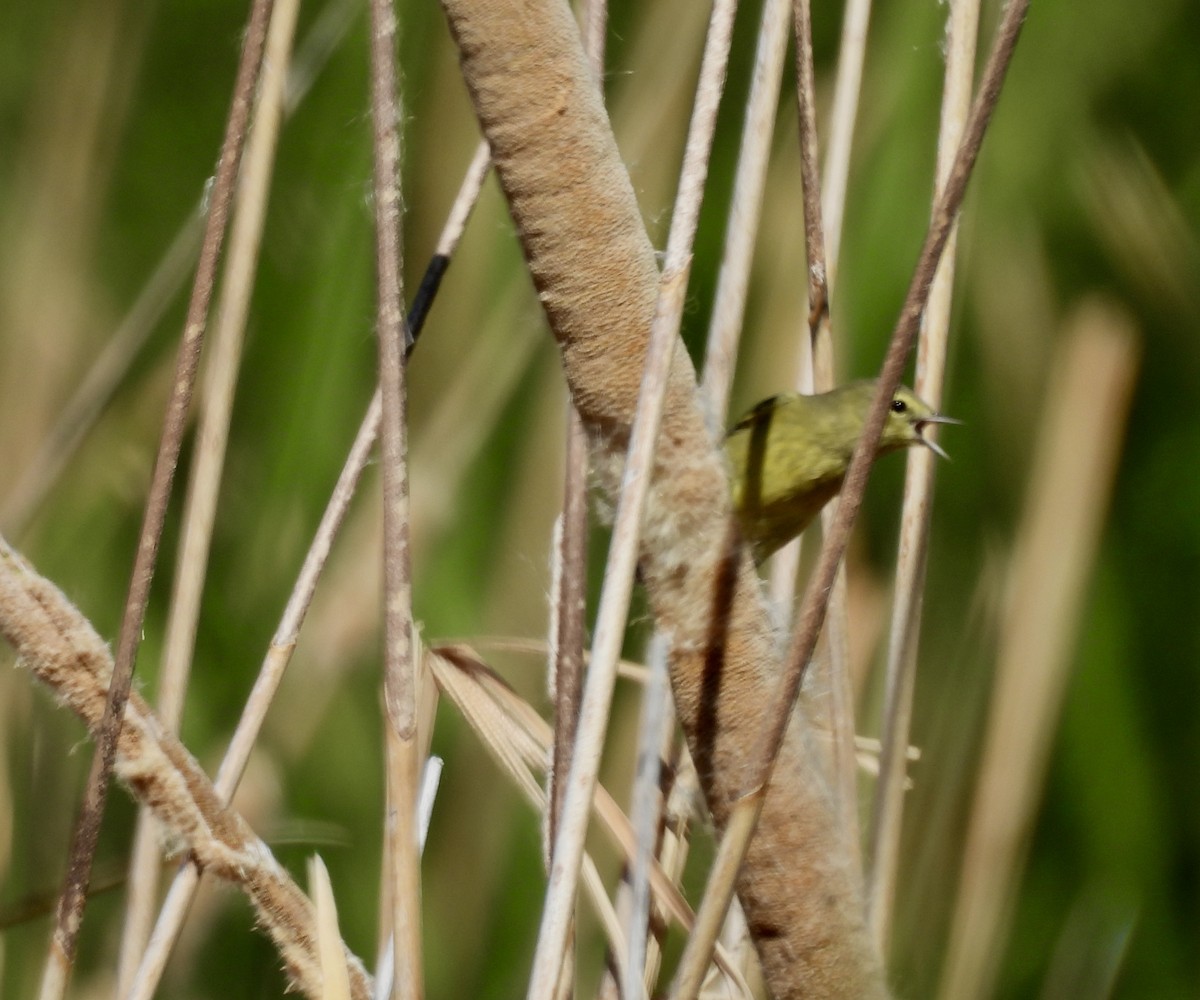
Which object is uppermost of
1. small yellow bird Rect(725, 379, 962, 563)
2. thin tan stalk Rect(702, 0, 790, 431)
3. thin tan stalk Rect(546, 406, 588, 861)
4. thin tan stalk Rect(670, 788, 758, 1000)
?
thin tan stalk Rect(702, 0, 790, 431)

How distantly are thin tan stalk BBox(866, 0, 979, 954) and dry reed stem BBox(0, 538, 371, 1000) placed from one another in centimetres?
29

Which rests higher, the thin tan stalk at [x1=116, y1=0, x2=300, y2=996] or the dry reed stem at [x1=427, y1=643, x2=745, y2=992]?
the thin tan stalk at [x1=116, y1=0, x2=300, y2=996]

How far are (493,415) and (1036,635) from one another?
42 centimetres

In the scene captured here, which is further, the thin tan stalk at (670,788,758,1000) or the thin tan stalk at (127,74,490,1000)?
the thin tan stalk at (127,74,490,1000)

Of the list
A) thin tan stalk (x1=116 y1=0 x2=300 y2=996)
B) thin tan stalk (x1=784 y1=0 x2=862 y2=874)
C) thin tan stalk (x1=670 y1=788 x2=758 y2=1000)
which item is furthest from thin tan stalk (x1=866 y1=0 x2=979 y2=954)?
thin tan stalk (x1=116 y1=0 x2=300 y2=996)

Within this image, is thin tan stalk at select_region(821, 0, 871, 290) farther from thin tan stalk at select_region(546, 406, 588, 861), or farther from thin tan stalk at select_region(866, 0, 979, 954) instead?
thin tan stalk at select_region(546, 406, 588, 861)

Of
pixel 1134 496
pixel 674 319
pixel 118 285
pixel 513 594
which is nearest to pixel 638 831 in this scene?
pixel 674 319

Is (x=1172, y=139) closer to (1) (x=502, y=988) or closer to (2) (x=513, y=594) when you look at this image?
(2) (x=513, y=594)

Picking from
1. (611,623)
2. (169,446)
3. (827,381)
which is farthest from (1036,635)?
(169,446)

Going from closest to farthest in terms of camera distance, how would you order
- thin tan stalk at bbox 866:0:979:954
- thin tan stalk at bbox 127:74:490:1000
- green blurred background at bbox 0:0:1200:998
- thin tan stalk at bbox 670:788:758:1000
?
thin tan stalk at bbox 670:788:758:1000
thin tan stalk at bbox 127:74:490:1000
thin tan stalk at bbox 866:0:979:954
green blurred background at bbox 0:0:1200:998

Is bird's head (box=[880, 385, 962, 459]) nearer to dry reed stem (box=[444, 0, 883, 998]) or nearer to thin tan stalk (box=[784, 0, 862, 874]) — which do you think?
thin tan stalk (box=[784, 0, 862, 874])

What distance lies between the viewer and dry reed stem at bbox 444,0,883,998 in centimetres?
47

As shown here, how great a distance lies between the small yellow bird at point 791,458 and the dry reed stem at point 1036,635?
12cm

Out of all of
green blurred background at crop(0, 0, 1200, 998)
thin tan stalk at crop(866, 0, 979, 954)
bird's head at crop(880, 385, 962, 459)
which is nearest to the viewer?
thin tan stalk at crop(866, 0, 979, 954)
